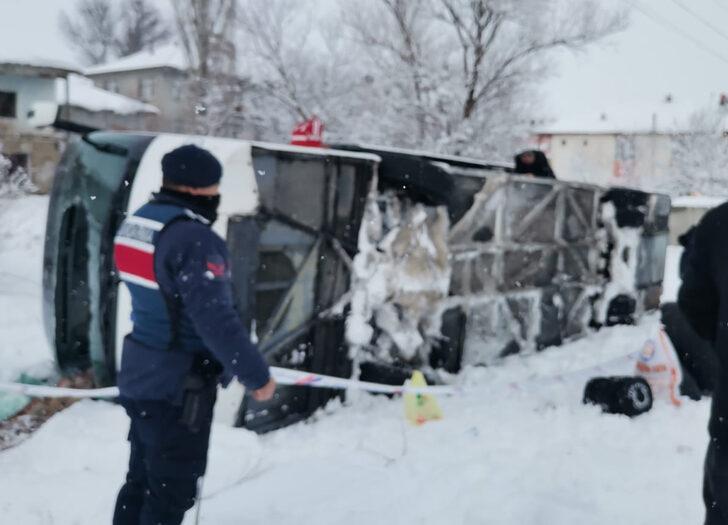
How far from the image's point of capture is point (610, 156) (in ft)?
177

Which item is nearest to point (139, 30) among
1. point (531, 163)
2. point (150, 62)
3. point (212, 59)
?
point (150, 62)

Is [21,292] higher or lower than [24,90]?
lower

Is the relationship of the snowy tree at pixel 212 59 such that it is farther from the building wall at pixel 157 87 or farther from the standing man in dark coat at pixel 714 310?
the standing man in dark coat at pixel 714 310

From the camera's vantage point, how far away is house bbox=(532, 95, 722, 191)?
4878 centimetres

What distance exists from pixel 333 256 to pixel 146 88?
42.9 meters

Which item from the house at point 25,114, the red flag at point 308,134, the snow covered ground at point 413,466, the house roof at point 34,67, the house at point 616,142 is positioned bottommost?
the snow covered ground at point 413,466

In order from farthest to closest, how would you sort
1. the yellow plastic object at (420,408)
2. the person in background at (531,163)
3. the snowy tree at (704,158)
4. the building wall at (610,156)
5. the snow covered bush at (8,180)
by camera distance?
the building wall at (610,156) < the snowy tree at (704,158) < the snow covered bush at (8,180) < the person in background at (531,163) < the yellow plastic object at (420,408)

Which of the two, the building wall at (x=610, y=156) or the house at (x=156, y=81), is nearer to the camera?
the house at (x=156, y=81)

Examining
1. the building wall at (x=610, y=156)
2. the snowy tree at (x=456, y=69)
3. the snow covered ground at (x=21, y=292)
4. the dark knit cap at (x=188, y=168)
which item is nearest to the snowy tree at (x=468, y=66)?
the snowy tree at (x=456, y=69)

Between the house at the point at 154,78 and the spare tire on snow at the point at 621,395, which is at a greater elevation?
the house at the point at 154,78

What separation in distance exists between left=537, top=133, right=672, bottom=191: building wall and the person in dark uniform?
45275 millimetres

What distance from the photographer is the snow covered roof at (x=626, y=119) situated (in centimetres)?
5051

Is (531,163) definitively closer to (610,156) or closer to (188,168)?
(188,168)

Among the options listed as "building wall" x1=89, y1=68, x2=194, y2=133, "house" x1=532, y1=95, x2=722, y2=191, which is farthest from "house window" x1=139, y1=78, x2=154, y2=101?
"house" x1=532, y1=95, x2=722, y2=191
